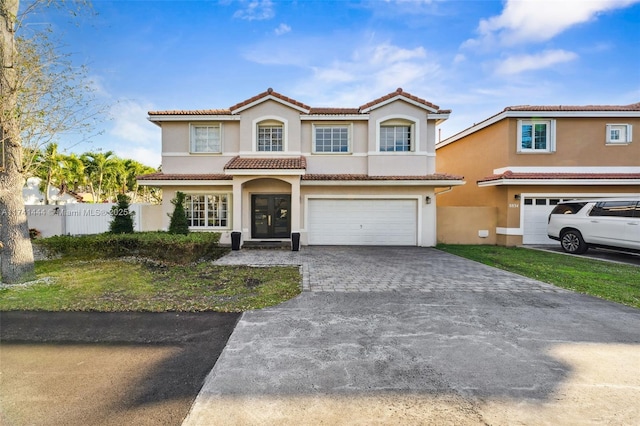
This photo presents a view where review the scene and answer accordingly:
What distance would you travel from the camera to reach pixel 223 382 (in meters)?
3.00

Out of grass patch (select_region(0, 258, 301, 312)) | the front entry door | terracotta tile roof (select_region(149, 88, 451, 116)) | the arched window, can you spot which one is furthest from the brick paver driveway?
terracotta tile roof (select_region(149, 88, 451, 116))

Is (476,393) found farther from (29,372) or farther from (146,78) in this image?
(146,78)

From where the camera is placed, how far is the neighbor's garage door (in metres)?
13.5

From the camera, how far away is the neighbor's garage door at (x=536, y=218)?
44.3ft

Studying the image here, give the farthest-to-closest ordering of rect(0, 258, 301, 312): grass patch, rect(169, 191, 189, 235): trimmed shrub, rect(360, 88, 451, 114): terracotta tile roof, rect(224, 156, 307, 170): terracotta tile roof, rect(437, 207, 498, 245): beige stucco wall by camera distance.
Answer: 1. rect(437, 207, 498, 245): beige stucco wall
2. rect(360, 88, 451, 114): terracotta tile roof
3. rect(224, 156, 307, 170): terracotta tile roof
4. rect(169, 191, 189, 235): trimmed shrub
5. rect(0, 258, 301, 312): grass patch

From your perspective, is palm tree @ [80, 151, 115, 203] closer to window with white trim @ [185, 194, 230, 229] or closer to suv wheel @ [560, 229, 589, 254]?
window with white trim @ [185, 194, 230, 229]

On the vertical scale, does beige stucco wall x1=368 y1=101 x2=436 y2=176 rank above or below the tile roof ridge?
below

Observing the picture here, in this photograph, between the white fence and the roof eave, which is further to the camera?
the white fence

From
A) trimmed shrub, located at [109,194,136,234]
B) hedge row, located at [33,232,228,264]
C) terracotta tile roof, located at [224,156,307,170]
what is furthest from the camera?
terracotta tile roof, located at [224,156,307,170]

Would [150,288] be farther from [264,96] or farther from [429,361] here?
[264,96]

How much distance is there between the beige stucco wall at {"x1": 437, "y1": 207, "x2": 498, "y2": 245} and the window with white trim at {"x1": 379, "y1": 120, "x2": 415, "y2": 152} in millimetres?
3725

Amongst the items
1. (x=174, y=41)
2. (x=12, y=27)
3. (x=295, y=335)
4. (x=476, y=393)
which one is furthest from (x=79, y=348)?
(x=174, y=41)

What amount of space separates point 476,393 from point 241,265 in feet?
24.1

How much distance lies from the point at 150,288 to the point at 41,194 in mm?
36552
